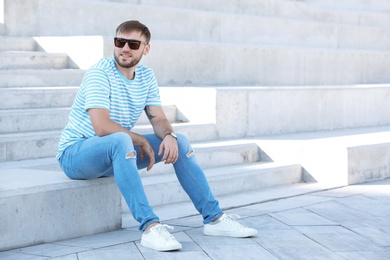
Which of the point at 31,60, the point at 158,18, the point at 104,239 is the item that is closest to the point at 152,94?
the point at 104,239

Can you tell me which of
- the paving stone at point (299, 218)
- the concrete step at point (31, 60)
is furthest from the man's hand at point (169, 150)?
the concrete step at point (31, 60)

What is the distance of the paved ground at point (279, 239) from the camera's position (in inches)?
160

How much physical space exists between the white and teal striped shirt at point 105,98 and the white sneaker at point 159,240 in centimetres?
67

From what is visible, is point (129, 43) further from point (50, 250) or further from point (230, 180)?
point (230, 180)

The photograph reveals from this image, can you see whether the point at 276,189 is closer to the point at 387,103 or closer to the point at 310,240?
the point at 310,240

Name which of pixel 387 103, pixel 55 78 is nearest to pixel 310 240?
pixel 55 78

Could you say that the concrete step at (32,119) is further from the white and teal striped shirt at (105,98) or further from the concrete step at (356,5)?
the concrete step at (356,5)

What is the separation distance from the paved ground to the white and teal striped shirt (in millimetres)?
610

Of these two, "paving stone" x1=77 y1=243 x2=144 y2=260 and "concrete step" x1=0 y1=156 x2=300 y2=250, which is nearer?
"paving stone" x1=77 y1=243 x2=144 y2=260

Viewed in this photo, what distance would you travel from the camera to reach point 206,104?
724 centimetres

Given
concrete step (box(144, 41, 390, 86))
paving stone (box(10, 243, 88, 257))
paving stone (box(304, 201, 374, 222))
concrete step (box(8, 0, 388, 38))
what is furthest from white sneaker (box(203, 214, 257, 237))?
concrete step (box(8, 0, 388, 38))

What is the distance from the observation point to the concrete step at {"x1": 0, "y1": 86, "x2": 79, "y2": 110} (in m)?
6.19

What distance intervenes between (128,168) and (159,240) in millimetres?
405

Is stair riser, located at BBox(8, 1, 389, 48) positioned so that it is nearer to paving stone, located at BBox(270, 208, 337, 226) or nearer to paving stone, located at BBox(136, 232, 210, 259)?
paving stone, located at BBox(270, 208, 337, 226)
